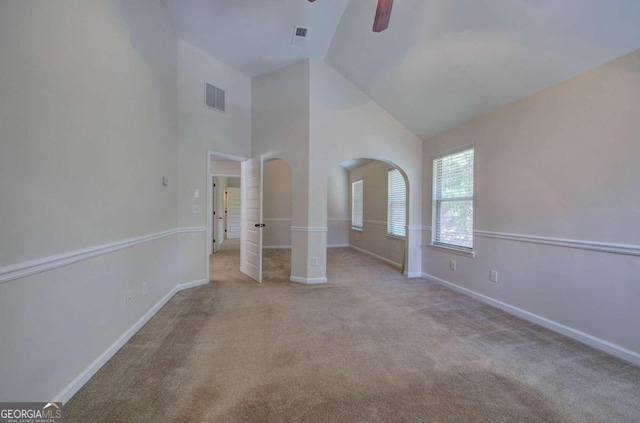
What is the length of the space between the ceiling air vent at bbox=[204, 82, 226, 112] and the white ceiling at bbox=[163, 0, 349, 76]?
1.57 feet

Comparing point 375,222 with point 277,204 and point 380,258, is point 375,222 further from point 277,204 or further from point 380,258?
point 277,204

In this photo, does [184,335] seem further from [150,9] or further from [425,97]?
[425,97]

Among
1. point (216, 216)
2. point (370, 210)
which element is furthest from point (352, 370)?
point (216, 216)

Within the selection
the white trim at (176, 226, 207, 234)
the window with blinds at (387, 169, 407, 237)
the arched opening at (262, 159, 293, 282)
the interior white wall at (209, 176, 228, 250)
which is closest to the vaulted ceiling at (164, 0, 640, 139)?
the window with blinds at (387, 169, 407, 237)

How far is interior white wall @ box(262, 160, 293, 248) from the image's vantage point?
777 centimetres

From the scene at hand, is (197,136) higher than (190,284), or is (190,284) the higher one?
(197,136)

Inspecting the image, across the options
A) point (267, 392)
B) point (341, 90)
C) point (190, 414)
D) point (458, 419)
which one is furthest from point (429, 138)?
point (190, 414)

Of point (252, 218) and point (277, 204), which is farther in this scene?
point (277, 204)

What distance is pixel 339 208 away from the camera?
27.6 ft

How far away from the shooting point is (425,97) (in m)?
3.54

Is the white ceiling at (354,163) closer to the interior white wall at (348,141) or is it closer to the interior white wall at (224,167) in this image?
the interior white wall at (348,141)

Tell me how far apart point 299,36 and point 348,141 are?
158cm

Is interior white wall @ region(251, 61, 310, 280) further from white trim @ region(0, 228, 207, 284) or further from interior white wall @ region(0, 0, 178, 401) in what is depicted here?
white trim @ region(0, 228, 207, 284)

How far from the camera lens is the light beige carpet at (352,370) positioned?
146 centimetres
